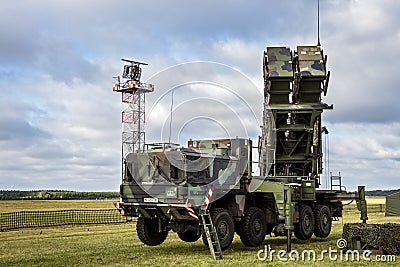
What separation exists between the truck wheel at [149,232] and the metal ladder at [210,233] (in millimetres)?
2349

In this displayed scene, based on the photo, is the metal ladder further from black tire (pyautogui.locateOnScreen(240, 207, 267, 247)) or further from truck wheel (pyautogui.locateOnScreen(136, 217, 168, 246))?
truck wheel (pyautogui.locateOnScreen(136, 217, 168, 246))

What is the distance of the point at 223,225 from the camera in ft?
45.2

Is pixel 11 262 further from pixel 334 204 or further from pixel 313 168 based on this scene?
pixel 334 204

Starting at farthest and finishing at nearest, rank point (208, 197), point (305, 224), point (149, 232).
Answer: point (305, 224), point (149, 232), point (208, 197)

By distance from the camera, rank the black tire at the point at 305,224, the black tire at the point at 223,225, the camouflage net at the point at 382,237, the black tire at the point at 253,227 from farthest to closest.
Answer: the black tire at the point at 305,224
the black tire at the point at 253,227
the black tire at the point at 223,225
the camouflage net at the point at 382,237

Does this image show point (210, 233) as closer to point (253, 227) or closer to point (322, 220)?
point (253, 227)

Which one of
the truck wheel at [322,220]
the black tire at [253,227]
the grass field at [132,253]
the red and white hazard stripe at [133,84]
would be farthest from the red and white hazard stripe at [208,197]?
the red and white hazard stripe at [133,84]

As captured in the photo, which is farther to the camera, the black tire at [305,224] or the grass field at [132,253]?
the black tire at [305,224]

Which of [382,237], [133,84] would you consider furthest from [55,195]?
[382,237]

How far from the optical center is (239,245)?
16.2 meters

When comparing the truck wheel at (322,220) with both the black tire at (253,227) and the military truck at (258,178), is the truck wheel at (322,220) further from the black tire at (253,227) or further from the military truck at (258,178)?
the black tire at (253,227)

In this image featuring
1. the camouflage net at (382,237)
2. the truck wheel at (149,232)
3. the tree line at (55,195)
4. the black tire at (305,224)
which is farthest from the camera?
the tree line at (55,195)

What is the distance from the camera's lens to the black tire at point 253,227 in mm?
14820

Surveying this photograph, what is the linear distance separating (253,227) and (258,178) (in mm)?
1307
